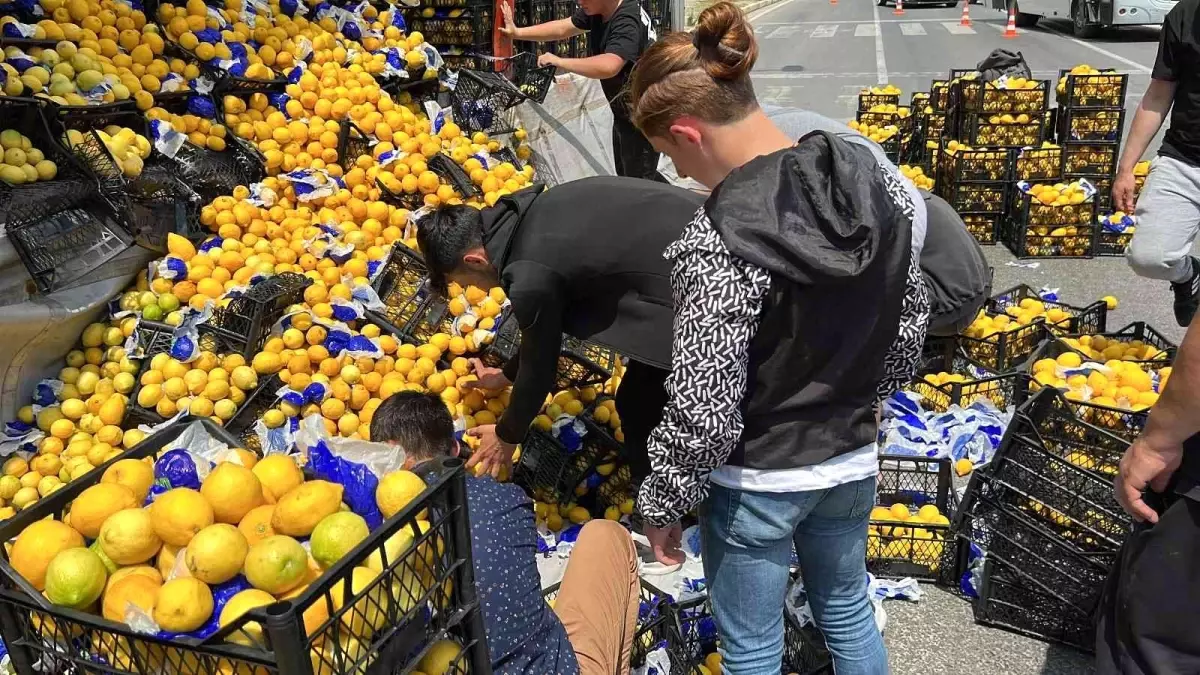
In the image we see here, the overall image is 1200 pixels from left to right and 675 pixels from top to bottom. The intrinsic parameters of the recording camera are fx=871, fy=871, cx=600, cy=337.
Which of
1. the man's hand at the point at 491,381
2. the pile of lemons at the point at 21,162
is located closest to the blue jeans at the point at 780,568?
the man's hand at the point at 491,381

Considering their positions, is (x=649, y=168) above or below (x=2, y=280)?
below

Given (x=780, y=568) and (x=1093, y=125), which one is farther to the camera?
(x=1093, y=125)

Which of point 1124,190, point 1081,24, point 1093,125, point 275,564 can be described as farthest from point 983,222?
point 1081,24

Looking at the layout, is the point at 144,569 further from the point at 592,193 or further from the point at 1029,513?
the point at 1029,513

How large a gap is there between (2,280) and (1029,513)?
396cm

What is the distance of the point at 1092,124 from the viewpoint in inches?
284

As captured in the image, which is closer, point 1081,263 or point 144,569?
point 144,569

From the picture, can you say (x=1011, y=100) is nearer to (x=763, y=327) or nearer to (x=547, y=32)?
(x=547, y=32)

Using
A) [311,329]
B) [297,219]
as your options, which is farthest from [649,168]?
[311,329]

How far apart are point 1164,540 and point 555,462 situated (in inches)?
84.7

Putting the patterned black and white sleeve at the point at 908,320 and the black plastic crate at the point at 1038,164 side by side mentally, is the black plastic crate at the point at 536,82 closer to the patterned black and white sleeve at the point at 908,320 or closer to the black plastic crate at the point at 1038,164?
the black plastic crate at the point at 1038,164

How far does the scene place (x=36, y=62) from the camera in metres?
4.09

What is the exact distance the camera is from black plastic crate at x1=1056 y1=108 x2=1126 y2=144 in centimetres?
716

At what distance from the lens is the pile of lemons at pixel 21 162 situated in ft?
11.6
